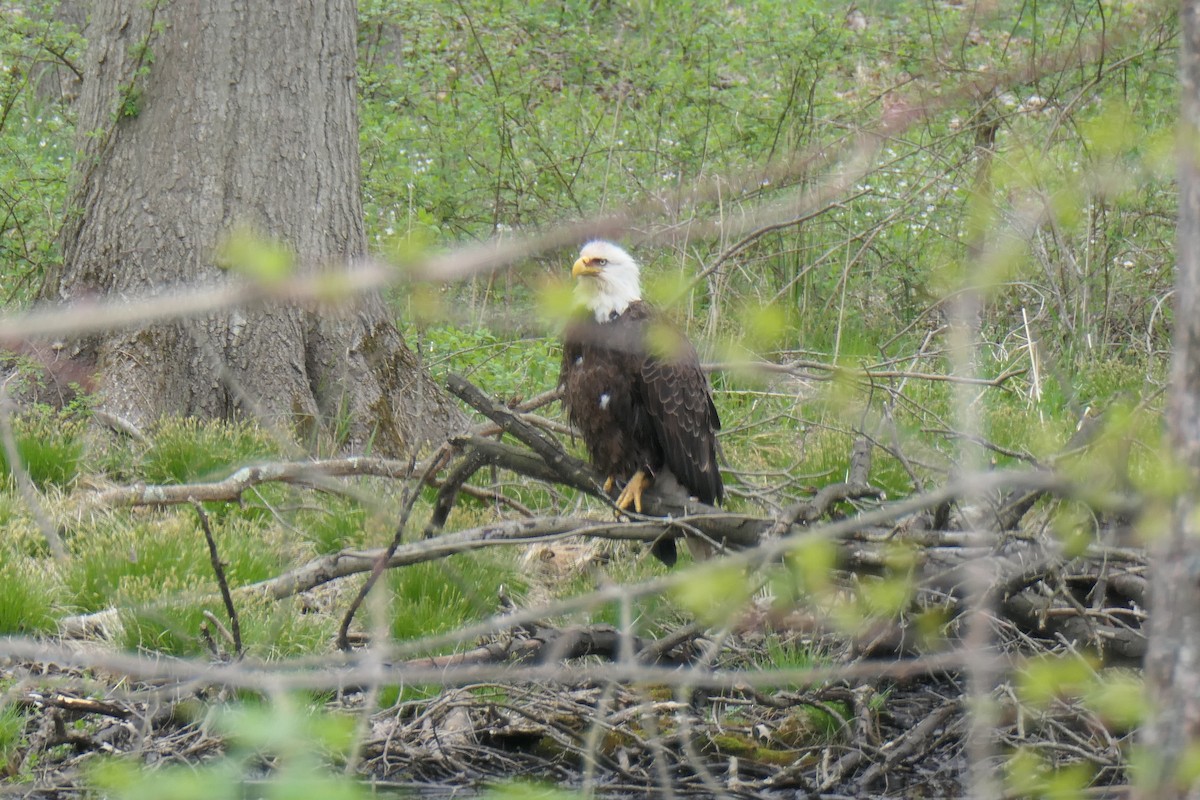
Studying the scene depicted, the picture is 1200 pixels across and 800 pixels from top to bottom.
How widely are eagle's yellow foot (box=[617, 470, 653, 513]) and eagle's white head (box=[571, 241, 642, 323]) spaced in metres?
0.61

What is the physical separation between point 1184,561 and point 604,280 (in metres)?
3.67

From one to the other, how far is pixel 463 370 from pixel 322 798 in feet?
18.5

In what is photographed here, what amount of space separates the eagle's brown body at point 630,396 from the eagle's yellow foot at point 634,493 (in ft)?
0.22

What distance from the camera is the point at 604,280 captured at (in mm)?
5180

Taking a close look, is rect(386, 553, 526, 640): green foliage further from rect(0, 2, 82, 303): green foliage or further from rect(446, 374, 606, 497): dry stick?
rect(0, 2, 82, 303): green foliage

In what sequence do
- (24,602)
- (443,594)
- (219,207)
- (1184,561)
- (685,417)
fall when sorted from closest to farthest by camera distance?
(1184,561) < (24,602) < (443,594) < (685,417) < (219,207)

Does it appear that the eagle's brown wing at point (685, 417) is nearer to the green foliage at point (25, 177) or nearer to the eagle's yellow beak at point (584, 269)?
the eagle's yellow beak at point (584, 269)

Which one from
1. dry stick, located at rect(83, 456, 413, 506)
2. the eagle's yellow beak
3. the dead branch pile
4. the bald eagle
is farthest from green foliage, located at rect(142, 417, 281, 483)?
the eagle's yellow beak

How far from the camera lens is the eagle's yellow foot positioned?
506cm

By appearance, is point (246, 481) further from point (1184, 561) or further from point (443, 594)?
point (1184, 561)

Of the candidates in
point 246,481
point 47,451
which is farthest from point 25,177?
point 246,481

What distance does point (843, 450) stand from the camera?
19.1 feet

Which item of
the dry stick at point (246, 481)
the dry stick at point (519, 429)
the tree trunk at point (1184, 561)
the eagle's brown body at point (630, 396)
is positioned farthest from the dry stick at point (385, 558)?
the tree trunk at point (1184, 561)

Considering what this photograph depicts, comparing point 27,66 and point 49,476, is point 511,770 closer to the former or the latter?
point 49,476
